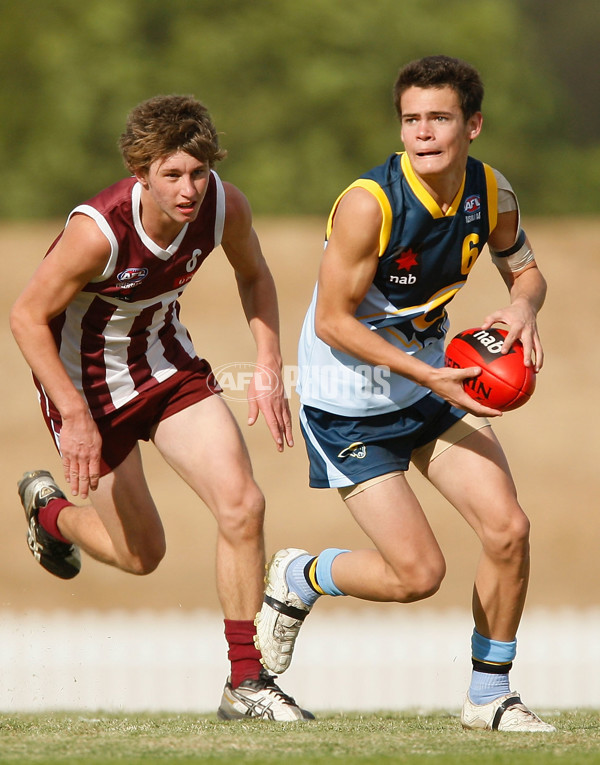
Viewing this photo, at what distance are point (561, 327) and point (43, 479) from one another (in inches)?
534

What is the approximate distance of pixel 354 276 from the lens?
4613mm

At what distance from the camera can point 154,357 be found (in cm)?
547

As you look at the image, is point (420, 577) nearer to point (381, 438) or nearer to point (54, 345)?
point (381, 438)

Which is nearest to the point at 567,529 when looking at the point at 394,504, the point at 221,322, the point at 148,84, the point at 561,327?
the point at 561,327

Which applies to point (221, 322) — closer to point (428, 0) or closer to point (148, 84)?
point (148, 84)

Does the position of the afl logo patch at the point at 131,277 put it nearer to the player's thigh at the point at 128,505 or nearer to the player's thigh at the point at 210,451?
the player's thigh at the point at 210,451

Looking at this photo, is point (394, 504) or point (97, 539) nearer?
point (394, 504)

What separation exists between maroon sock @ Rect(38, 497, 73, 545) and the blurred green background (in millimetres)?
20436

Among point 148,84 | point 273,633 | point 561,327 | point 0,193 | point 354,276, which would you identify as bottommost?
point 273,633

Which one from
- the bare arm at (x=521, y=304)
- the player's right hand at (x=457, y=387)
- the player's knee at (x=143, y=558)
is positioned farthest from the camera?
the player's knee at (x=143, y=558)

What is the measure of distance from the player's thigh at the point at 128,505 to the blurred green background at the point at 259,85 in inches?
835

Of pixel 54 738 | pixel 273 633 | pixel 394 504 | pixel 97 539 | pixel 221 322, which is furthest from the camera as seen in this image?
pixel 221 322

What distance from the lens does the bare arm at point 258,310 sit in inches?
208

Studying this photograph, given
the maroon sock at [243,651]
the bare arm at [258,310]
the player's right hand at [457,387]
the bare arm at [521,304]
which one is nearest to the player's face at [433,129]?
the bare arm at [521,304]
